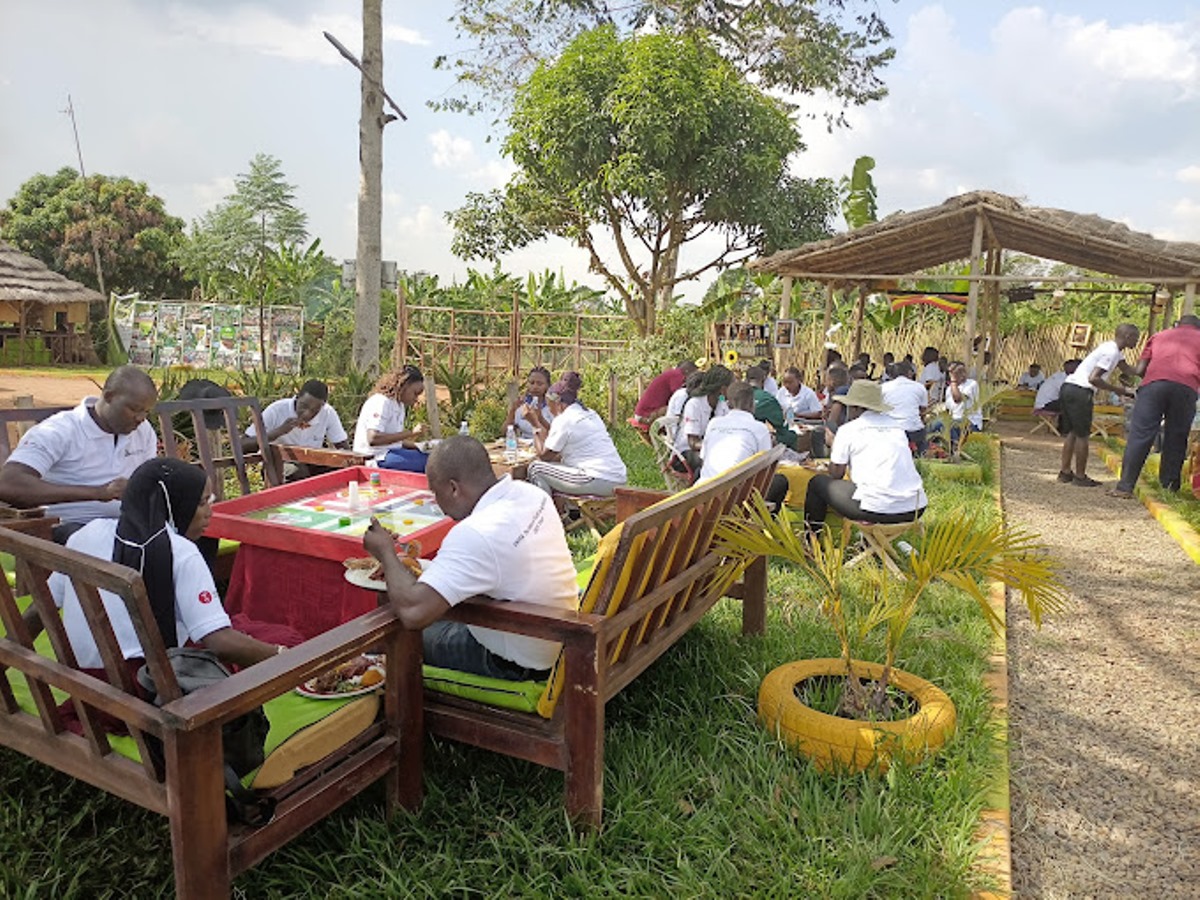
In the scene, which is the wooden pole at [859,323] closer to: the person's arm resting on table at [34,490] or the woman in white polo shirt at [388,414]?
the woman in white polo shirt at [388,414]

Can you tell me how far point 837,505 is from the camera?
614 centimetres

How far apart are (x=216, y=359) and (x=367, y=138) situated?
14869mm

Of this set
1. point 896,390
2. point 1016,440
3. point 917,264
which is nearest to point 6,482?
point 896,390

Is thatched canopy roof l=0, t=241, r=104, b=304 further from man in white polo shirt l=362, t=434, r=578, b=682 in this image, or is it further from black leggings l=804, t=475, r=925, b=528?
man in white polo shirt l=362, t=434, r=578, b=682

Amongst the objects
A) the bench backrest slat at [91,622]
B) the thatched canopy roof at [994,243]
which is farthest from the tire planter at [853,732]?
the thatched canopy roof at [994,243]

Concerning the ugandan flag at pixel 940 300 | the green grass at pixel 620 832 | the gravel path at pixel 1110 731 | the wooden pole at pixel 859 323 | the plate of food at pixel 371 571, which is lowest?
the gravel path at pixel 1110 731

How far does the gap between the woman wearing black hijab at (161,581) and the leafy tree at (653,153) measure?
544 inches

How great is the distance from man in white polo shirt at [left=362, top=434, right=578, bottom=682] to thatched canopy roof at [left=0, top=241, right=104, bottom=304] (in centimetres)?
2624

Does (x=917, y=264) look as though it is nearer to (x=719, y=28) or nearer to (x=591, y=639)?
(x=719, y=28)

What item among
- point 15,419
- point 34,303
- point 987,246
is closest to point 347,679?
point 15,419

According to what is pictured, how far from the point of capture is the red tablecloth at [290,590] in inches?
169

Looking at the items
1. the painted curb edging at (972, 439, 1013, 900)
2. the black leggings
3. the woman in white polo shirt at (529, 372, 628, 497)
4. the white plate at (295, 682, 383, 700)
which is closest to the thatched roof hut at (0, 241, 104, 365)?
the woman in white polo shirt at (529, 372, 628, 497)

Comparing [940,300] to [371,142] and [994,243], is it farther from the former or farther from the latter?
[371,142]

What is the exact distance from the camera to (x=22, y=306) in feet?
85.0
